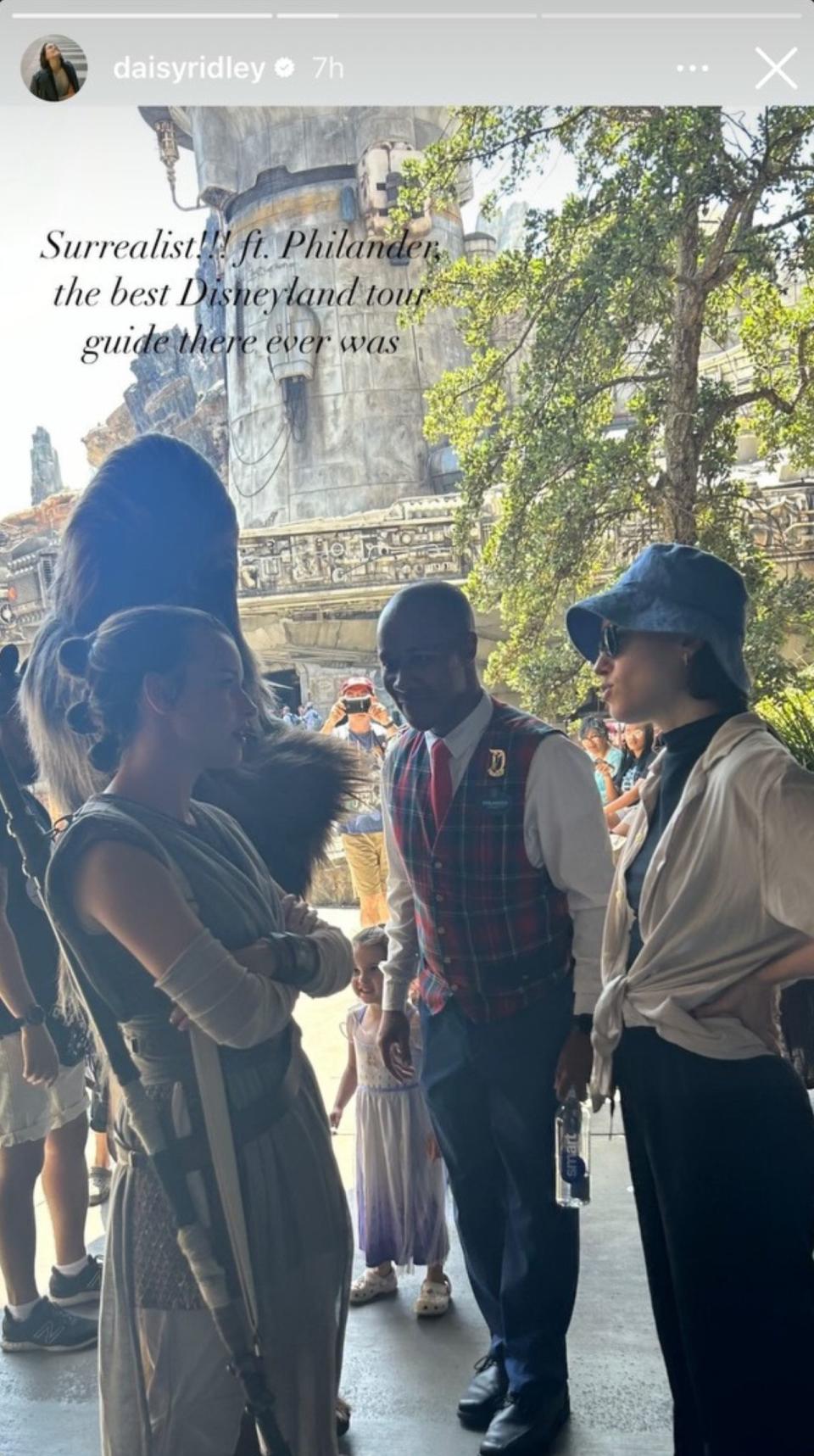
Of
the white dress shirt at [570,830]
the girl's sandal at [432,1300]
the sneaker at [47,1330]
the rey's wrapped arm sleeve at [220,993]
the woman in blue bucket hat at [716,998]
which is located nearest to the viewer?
the rey's wrapped arm sleeve at [220,993]

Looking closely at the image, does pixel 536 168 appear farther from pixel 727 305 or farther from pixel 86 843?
pixel 86 843

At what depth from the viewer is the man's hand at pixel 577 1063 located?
5.82 ft

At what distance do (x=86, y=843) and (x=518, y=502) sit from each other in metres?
1.14

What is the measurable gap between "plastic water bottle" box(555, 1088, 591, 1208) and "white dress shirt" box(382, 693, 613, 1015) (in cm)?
14

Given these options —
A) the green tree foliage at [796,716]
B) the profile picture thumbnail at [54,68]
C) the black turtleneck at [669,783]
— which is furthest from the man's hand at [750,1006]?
the profile picture thumbnail at [54,68]

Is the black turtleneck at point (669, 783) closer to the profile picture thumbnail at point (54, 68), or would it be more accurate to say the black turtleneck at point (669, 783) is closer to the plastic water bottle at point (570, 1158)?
the plastic water bottle at point (570, 1158)

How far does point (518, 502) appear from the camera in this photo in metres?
2.18

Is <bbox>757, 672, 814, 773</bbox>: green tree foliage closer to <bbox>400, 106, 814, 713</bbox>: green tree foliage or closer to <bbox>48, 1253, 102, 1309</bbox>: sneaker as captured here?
<bbox>400, 106, 814, 713</bbox>: green tree foliage

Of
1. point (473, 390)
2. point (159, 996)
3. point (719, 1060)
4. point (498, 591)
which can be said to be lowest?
point (719, 1060)

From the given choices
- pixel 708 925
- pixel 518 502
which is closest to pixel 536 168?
pixel 518 502

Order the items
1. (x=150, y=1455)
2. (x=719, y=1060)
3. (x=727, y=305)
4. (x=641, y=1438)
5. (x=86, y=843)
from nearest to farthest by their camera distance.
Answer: (x=86, y=843)
(x=150, y=1455)
(x=719, y=1060)
(x=641, y=1438)
(x=727, y=305)

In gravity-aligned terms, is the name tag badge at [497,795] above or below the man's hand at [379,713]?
below

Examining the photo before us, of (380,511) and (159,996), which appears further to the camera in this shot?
(380,511)

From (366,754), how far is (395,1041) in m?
0.45
